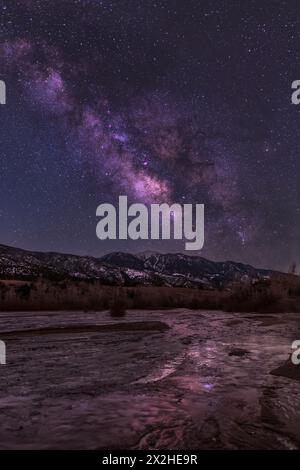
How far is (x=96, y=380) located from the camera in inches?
324

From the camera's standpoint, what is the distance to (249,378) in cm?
839

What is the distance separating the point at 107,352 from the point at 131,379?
3.46 m

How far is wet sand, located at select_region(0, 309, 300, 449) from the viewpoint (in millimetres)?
5059

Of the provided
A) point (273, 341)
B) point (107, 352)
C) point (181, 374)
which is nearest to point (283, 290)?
point (273, 341)

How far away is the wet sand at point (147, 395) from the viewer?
5059 millimetres

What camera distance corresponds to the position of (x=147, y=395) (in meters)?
7.07

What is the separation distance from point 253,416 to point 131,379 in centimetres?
288

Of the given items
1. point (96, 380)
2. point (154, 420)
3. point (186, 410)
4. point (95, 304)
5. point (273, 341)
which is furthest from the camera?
point (95, 304)
